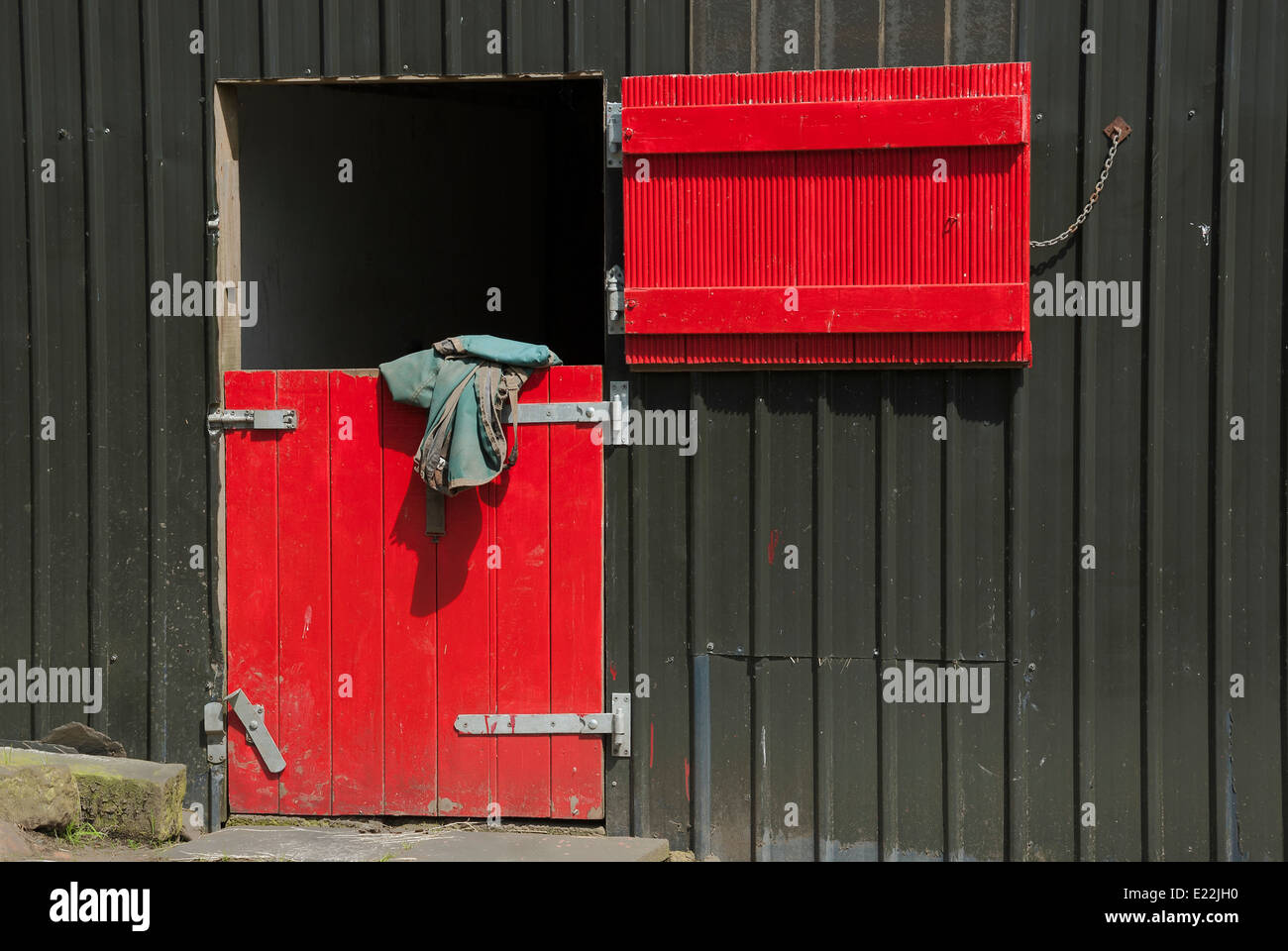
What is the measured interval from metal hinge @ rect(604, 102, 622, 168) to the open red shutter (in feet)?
0.23

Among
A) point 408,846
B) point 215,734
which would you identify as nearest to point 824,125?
point 408,846

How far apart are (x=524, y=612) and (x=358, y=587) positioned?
27.9 inches

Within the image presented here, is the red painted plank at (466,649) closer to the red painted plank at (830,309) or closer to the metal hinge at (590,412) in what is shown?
the metal hinge at (590,412)

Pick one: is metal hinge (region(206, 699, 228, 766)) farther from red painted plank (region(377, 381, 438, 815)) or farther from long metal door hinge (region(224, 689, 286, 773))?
red painted plank (region(377, 381, 438, 815))

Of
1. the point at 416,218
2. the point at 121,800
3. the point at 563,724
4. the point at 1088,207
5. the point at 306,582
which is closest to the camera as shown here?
the point at 1088,207

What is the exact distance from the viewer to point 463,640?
4805 millimetres

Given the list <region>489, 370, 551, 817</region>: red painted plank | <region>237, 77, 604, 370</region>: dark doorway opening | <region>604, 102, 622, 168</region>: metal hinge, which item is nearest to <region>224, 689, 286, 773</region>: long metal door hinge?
<region>489, 370, 551, 817</region>: red painted plank

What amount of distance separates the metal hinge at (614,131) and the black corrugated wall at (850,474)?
0.55 feet

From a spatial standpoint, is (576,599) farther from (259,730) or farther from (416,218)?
(416,218)

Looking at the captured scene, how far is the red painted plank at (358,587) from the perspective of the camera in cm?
483

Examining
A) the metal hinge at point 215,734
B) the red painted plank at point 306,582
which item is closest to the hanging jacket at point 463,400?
the red painted plank at point 306,582

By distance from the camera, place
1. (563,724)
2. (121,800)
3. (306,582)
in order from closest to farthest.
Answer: (121,800) → (563,724) → (306,582)

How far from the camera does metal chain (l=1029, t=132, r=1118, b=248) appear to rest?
14.7ft

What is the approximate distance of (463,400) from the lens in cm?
459
